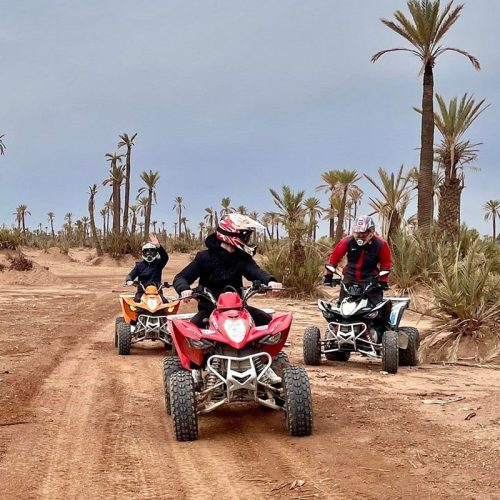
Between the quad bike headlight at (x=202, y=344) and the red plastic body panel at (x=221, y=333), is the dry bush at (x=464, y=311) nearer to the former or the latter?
the red plastic body panel at (x=221, y=333)

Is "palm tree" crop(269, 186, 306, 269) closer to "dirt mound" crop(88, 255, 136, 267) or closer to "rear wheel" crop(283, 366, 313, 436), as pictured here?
"rear wheel" crop(283, 366, 313, 436)

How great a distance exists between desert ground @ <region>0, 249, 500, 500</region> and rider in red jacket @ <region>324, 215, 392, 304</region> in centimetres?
121

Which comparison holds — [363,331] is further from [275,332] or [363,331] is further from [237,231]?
[275,332]

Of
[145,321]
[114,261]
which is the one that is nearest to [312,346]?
[145,321]

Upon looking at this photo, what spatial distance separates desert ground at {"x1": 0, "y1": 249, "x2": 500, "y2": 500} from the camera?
4.63 meters

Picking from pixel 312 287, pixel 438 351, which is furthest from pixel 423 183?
pixel 438 351

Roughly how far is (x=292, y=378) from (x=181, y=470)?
4.14 feet

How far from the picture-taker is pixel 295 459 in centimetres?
521

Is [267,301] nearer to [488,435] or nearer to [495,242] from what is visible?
[495,242]

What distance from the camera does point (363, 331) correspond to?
9477 millimetres

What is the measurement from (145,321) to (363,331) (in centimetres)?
363

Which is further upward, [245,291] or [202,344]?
[245,291]

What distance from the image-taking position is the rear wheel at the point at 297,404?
225 inches

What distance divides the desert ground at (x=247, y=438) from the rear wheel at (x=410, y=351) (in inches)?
7.6
